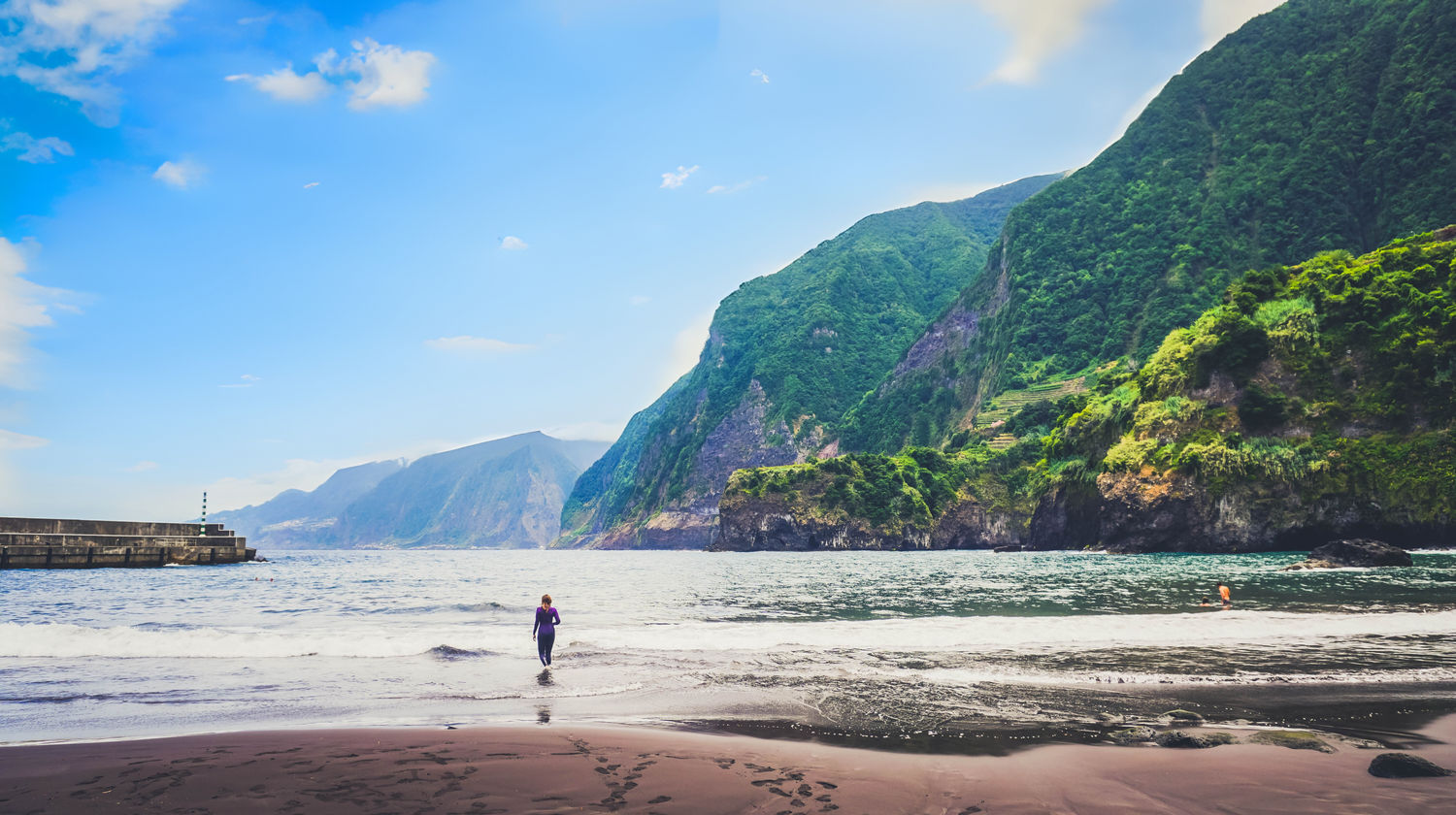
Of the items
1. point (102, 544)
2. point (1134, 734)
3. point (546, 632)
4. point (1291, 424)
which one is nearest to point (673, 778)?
point (1134, 734)

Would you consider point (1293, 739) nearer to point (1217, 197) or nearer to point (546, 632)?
point (546, 632)

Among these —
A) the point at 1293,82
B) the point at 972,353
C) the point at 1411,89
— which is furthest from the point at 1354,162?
the point at 972,353

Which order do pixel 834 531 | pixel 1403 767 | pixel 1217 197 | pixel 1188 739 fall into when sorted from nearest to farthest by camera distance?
pixel 1403 767
pixel 1188 739
pixel 834 531
pixel 1217 197

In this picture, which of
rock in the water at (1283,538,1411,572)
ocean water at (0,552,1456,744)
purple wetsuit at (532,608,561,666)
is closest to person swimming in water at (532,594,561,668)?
purple wetsuit at (532,608,561,666)

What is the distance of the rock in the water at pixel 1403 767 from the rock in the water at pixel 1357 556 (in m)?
40.3

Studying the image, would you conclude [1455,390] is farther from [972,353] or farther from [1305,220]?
[972,353]

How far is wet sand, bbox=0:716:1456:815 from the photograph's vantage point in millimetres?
7426

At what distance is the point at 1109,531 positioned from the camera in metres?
82.8

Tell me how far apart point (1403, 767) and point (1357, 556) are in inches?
1818

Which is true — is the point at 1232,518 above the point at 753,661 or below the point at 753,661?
below

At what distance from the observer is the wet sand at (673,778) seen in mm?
7426

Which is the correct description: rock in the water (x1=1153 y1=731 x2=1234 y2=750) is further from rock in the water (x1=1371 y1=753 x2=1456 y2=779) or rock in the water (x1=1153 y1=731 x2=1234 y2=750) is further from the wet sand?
rock in the water (x1=1371 y1=753 x2=1456 y2=779)

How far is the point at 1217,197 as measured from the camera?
146m

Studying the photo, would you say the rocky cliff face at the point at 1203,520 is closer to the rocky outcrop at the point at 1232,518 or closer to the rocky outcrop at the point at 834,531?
the rocky outcrop at the point at 1232,518
